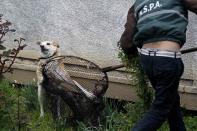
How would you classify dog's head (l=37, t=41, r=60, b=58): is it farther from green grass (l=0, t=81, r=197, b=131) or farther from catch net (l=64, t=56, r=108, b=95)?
green grass (l=0, t=81, r=197, b=131)

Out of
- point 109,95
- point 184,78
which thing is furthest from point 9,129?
point 184,78

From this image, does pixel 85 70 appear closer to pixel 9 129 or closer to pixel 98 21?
pixel 98 21

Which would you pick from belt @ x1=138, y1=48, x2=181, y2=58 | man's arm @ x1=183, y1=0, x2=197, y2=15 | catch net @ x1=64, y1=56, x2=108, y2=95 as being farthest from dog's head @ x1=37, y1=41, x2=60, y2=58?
man's arm @ x1=183, y1=0, x2=197, y2=15

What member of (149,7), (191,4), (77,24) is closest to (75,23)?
(77,24)

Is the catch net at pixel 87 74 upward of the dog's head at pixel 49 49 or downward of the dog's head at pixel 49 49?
downward

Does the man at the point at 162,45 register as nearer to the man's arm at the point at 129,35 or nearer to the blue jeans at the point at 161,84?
the blue jeans at the point at 161,84

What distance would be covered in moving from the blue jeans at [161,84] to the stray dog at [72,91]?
125cm

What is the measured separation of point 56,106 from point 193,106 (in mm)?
1549

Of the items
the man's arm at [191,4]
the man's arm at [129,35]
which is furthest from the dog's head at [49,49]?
the man's arm at [191,4]

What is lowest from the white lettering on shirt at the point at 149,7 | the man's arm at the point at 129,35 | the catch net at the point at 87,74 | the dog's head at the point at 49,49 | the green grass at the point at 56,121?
the green grass at the point at 56,121

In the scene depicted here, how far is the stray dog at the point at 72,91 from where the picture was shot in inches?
231

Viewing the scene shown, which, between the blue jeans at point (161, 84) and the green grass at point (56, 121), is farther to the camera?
the green grass at point (56, 121)

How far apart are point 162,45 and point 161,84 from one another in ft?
1.07

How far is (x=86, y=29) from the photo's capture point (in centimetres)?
685
